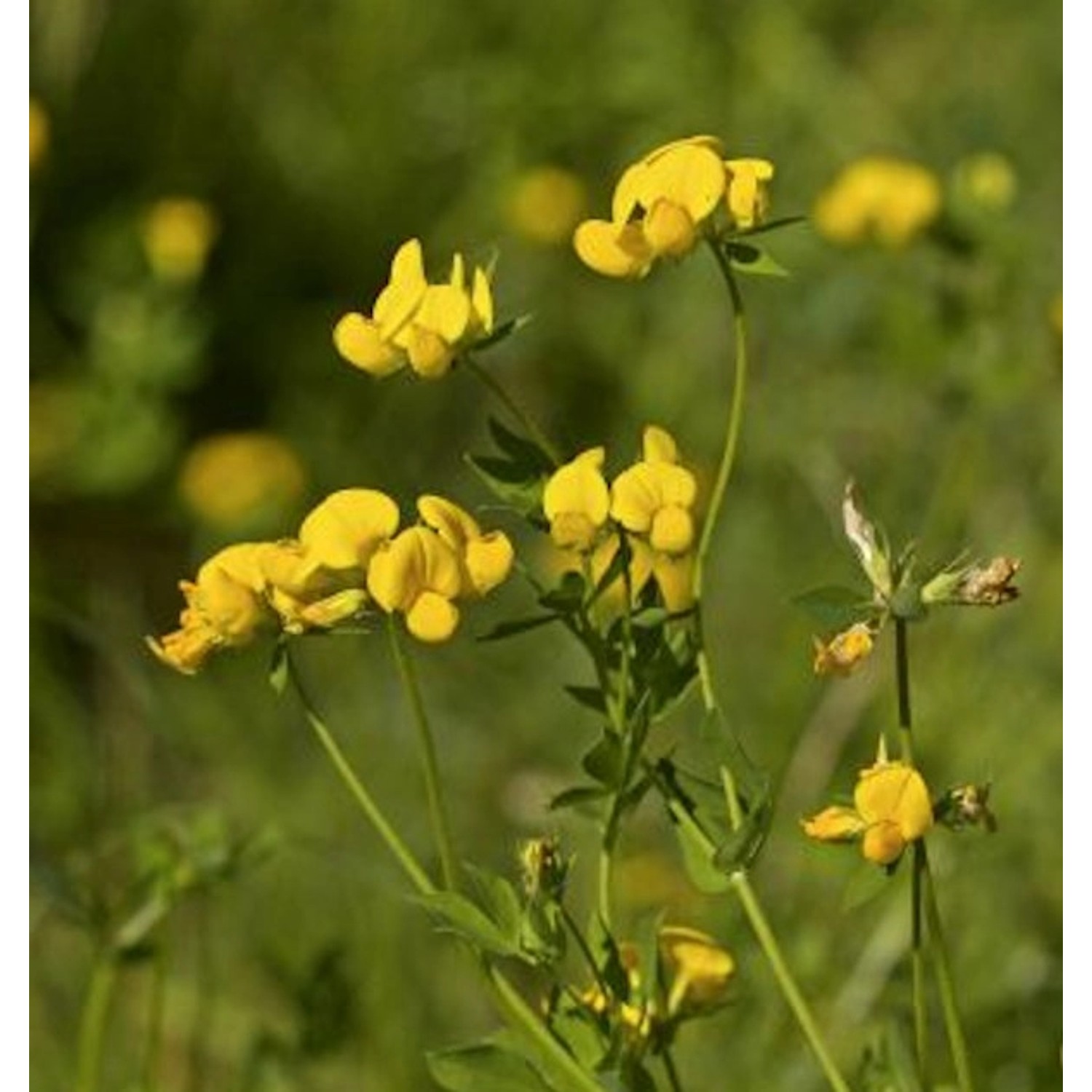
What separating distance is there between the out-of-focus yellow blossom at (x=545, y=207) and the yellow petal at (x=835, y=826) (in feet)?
6.48

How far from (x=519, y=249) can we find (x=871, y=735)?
3.18ft

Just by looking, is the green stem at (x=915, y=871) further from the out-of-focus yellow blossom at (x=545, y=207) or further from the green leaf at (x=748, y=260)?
the out-of-focus yellow blossom at (x=545, y=207)

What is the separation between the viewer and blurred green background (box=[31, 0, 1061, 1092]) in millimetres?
2146

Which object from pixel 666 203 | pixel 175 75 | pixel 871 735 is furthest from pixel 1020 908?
pixel 175 75

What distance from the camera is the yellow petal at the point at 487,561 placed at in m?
1.25

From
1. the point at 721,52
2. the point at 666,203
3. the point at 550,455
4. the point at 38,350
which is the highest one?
the point at 721,52

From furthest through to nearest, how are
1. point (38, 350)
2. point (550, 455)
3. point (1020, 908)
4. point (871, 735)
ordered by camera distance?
point (38, 350) < point (871, 735) < point (1020, 908) < point (550, 455)

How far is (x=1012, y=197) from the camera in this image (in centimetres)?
238

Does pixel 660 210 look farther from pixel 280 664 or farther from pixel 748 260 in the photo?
pixel 280 664

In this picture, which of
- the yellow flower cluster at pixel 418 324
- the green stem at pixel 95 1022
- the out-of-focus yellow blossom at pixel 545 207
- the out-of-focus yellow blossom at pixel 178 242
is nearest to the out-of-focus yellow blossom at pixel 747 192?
the yellow flower cluster at pixel 418 324

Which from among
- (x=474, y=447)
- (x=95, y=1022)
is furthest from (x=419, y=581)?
(x=474, y=447)

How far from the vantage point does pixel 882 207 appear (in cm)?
244
